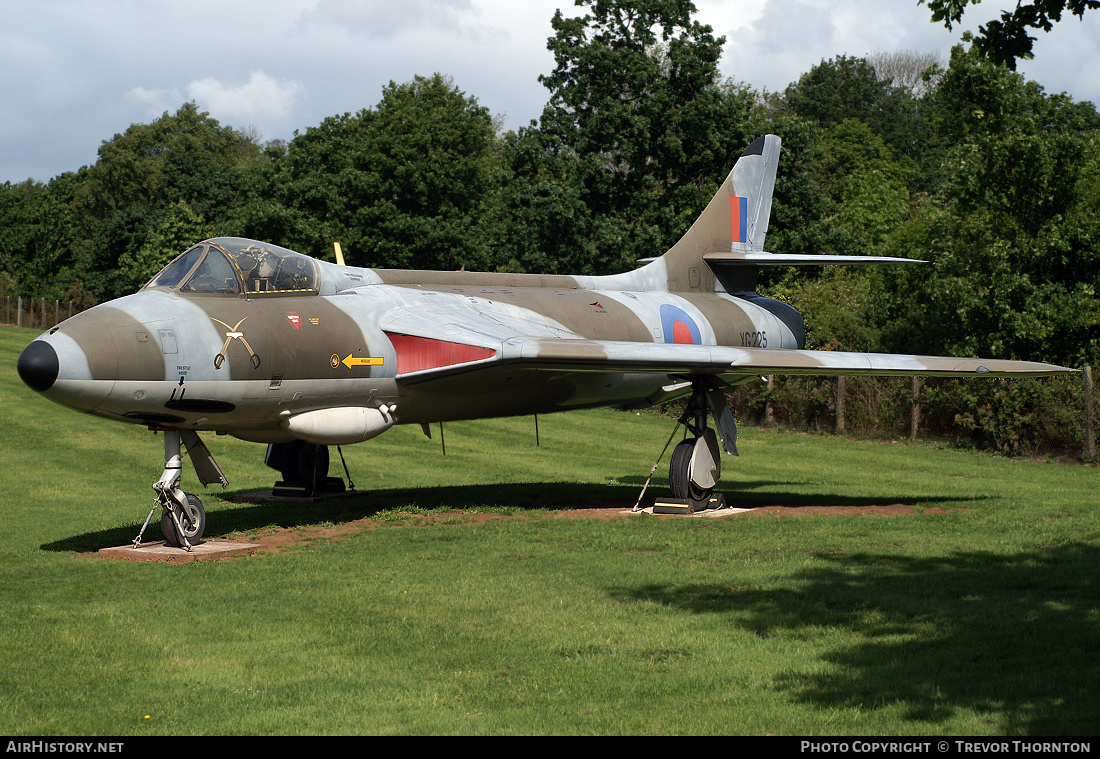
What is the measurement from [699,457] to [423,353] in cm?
454

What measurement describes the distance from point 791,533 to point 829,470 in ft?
33.4

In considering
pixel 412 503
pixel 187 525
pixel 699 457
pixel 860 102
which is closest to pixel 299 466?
pixel 412 503

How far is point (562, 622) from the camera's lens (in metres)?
8.75

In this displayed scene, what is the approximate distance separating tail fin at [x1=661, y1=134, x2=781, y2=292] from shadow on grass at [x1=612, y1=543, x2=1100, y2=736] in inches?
376

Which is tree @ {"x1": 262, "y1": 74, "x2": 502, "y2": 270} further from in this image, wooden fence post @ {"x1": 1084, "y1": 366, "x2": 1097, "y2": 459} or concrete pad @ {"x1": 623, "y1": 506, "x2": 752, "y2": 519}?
concrete pad @ {"x1": 623, "y1": 506, "x2": 752, "y2": 519}

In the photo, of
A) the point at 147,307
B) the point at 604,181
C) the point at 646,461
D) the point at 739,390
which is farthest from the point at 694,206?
the point at 147,307

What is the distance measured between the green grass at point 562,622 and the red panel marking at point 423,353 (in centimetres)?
223

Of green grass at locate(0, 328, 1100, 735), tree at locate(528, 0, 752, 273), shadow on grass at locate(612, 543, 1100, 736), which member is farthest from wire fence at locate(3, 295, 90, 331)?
shadow on grass at locate(612, 543, 1100, 736)

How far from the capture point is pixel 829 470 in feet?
75.7

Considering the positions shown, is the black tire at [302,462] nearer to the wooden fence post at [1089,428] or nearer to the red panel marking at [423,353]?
the red panel marking at [423,353]

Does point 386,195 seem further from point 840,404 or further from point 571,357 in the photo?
point 571,357

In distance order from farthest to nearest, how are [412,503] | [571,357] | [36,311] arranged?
[36,311] → [412,503] → [571,357]

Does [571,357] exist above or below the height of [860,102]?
below

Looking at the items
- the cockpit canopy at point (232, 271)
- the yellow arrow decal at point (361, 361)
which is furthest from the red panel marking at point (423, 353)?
the cockpit canopy at point (232, 271)
